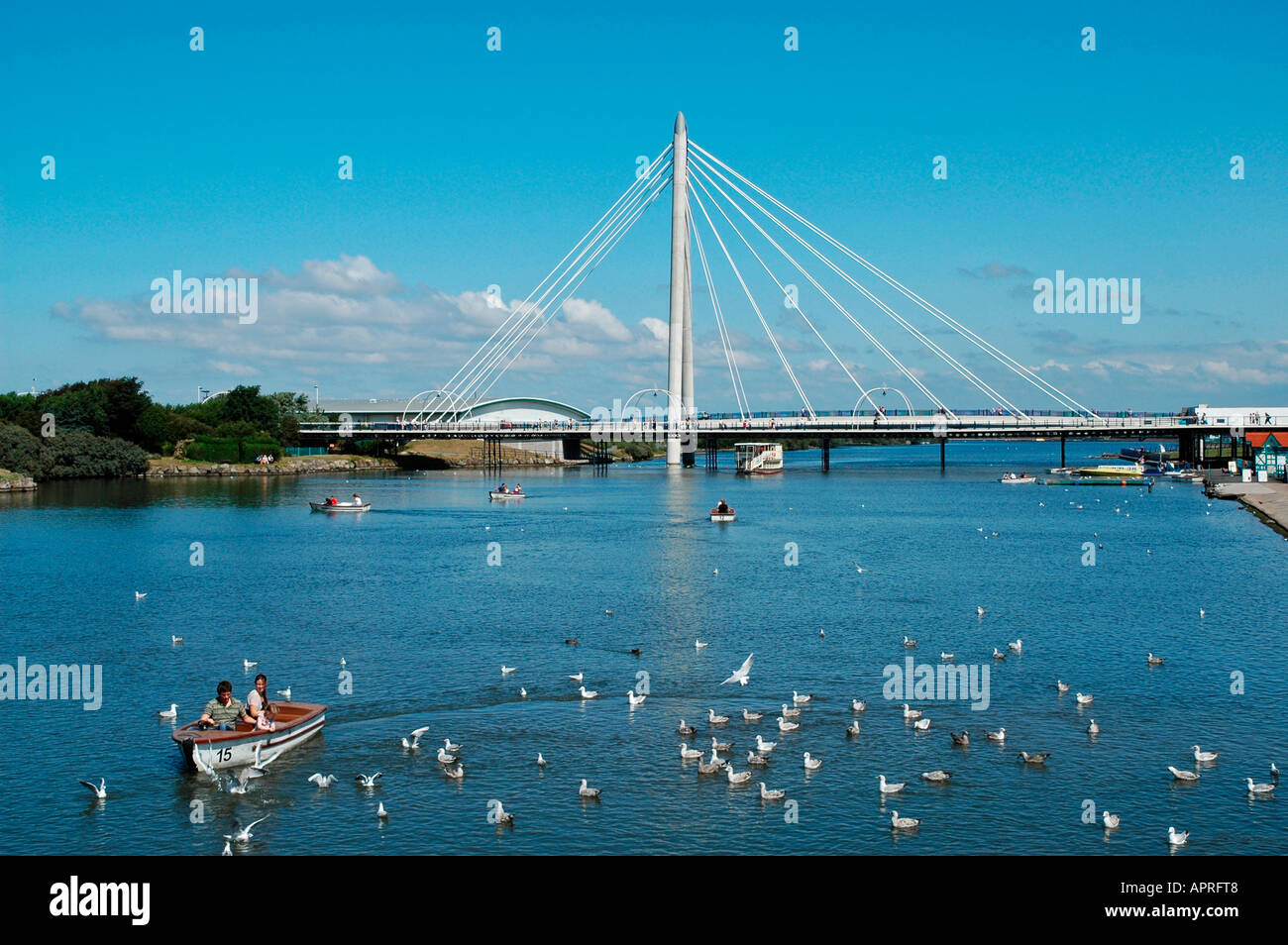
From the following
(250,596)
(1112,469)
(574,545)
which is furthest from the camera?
(1112,469)

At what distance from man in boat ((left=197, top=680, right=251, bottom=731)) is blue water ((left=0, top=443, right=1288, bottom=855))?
1099mm

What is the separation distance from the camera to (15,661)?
109 ft

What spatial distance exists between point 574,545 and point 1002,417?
93.2 meters

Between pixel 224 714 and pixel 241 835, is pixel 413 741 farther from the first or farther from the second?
pixel 241 835

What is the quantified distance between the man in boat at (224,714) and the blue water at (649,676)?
110cm

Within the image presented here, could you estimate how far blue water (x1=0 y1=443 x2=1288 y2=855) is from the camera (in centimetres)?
1978

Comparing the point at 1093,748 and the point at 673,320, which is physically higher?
the point at 673,320

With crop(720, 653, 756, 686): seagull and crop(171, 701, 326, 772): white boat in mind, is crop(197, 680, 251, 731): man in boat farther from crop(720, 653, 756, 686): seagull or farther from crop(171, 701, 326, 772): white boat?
crop(720, 653, 756, 686): seagull

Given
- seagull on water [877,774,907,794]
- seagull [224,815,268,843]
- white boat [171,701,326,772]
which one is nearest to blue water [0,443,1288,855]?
seagull [224,815,268,843]

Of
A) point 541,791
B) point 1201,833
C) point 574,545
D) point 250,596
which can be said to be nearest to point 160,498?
point 574,545

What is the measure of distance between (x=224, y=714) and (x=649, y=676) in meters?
11.5
